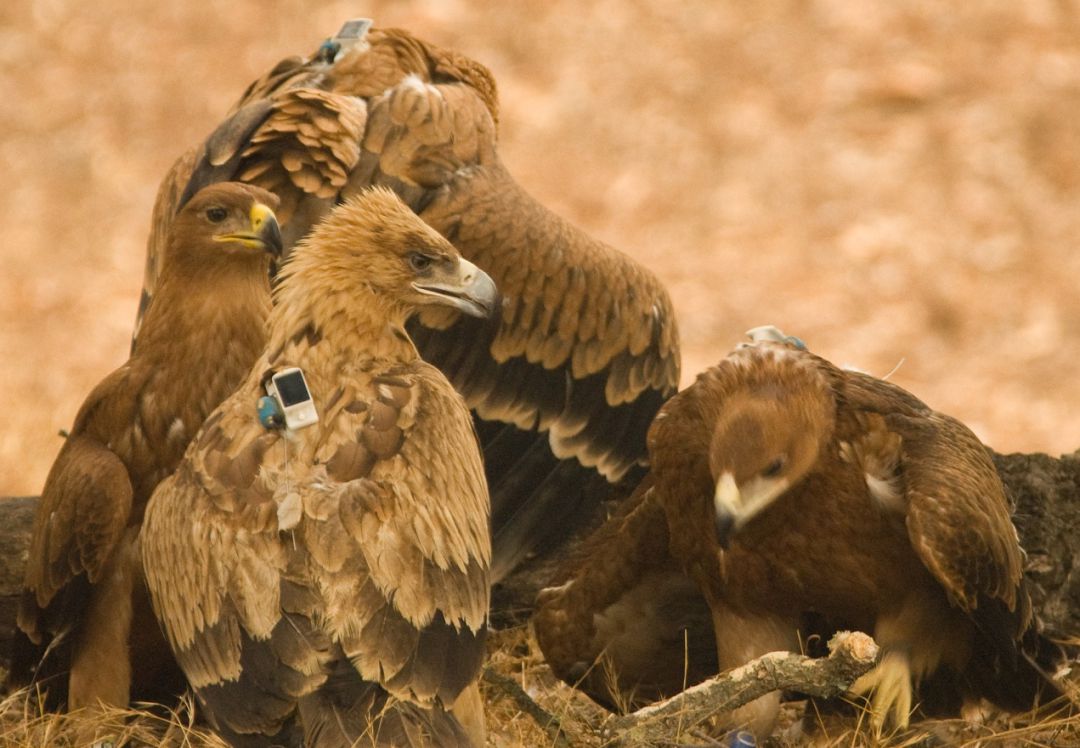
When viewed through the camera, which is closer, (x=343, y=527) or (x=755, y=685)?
(x=343, y=527)

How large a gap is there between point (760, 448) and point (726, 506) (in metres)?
0.19

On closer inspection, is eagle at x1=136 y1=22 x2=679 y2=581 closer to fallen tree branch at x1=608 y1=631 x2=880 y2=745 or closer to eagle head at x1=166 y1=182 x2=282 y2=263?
eagle head at x1=166 y1=182 x2=282 y2=263

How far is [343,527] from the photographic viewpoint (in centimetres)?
397

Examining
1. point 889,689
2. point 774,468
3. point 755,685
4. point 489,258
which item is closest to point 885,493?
point 774,468

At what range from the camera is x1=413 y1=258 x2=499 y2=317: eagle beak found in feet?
14.3

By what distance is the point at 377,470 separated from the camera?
13.4 feet

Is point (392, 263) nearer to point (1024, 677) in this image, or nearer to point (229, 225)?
point (229, 225)

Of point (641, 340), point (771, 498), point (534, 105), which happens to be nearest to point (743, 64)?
point (534, 105)

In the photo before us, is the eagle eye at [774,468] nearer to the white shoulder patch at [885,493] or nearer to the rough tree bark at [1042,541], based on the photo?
the white shoulder patch at [885,493]

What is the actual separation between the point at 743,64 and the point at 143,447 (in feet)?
41.9

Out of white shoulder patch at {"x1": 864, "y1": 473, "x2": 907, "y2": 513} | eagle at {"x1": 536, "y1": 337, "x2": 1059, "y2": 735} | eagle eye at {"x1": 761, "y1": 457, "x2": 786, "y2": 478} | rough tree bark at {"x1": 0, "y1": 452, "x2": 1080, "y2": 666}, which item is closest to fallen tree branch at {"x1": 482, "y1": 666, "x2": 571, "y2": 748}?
eagle at {"x1": 536, "y1": 337, "x2": 1059, "y2": 735}

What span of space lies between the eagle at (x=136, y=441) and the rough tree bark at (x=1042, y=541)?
2.40ft

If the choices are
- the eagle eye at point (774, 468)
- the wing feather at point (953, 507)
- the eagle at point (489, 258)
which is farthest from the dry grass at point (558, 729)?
the eagle at point (489, 258)

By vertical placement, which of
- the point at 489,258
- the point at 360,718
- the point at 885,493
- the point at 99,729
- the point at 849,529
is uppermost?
the point at 489,258
